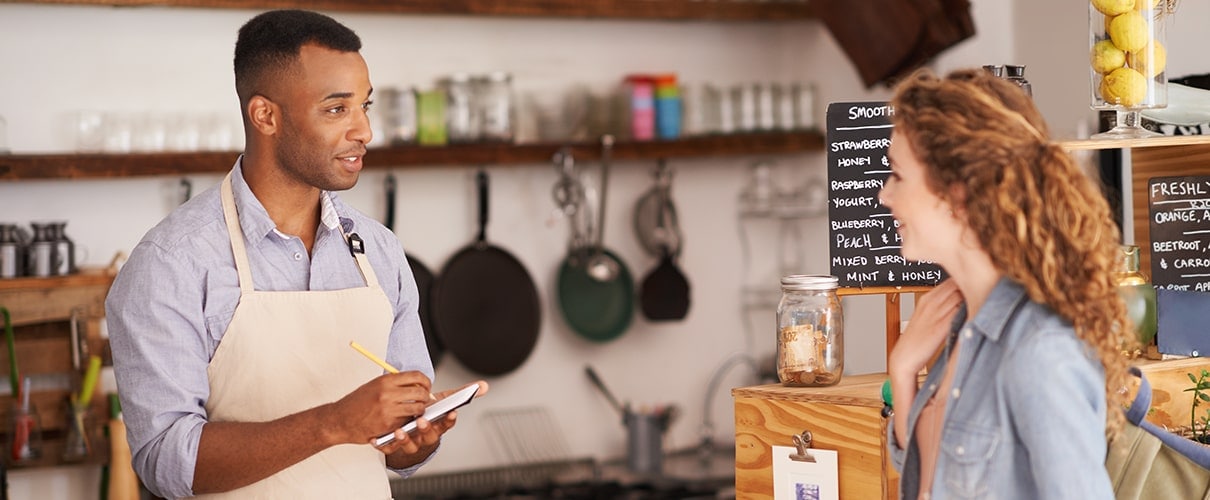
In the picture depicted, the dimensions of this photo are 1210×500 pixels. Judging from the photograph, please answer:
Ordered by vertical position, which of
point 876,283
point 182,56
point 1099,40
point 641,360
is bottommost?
point 641,360

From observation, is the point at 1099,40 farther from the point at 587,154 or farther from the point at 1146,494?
the point at 587,154

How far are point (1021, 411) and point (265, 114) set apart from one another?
4.07ft

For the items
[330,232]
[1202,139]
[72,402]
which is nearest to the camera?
[330,232]

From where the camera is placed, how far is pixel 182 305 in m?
2.00

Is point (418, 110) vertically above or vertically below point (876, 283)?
above

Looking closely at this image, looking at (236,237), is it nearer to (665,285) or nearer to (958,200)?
(958,200)

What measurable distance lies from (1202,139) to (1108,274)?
1.01 m

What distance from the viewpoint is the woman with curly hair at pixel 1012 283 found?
150 cm

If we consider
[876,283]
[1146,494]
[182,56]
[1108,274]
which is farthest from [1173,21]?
[182,56]

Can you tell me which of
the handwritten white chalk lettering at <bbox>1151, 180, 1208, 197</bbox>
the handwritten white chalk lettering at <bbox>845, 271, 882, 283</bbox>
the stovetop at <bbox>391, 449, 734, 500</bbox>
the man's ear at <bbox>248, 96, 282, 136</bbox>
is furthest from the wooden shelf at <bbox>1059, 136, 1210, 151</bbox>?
the stovetop at <bbox>391, 449, 734, 500</bbox>

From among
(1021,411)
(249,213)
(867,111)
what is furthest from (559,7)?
(1021,411)

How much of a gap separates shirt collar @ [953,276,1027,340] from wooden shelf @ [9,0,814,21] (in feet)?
9.84

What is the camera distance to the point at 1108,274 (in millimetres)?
1575

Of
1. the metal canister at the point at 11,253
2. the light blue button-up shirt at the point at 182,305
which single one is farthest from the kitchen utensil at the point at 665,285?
the light blue button-up shirt at the point at 182,305
